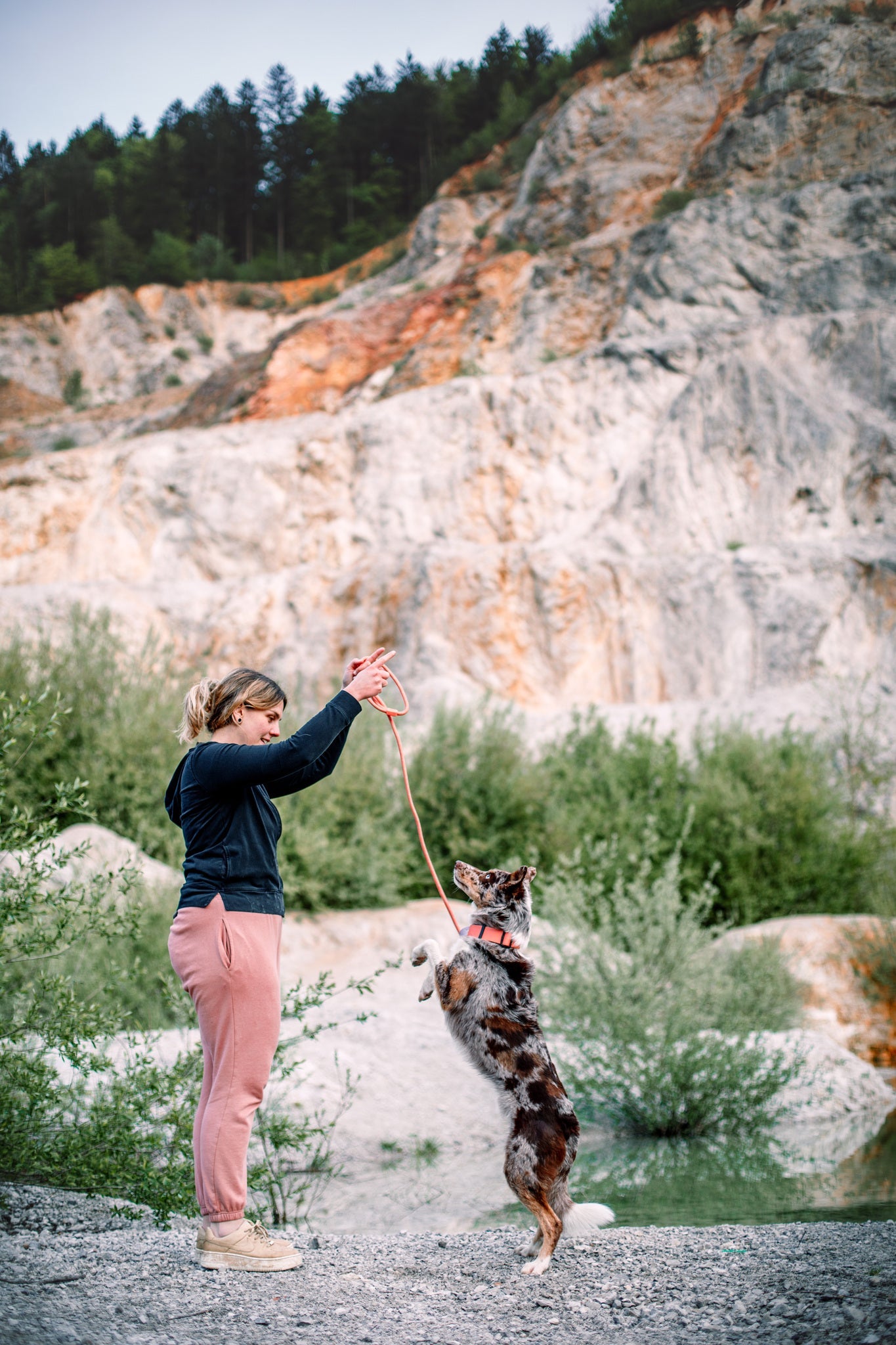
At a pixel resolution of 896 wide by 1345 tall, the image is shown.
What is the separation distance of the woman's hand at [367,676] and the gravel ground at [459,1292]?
5.79 ft

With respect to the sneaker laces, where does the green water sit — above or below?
below

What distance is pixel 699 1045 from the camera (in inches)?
260

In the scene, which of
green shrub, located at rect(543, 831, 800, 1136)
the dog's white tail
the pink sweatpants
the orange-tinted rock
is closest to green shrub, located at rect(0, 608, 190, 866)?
green shrub, located at rect(543, 831, 800, 1136)

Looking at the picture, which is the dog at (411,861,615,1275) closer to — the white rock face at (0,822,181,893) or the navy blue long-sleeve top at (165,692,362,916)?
the navy blue long-sleeve top at (165,692,362,916)

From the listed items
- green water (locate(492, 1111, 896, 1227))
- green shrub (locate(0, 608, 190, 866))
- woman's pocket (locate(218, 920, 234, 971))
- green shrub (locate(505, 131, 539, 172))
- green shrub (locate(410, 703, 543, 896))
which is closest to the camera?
woman's pocket (locate(218, 920, 234, 971))

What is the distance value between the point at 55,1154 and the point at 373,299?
32.2 metres

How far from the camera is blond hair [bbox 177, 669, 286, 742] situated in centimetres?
332

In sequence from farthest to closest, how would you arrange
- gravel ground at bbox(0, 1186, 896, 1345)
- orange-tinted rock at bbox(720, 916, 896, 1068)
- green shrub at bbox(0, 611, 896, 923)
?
green shrub at bbox(0, 611, 896, 923) → orange-tinted rock at bbox(720, 916, 896, 1068) → gravel ground at bbox(0, 1186, 896, 1345)

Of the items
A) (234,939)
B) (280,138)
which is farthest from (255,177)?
(234,939)

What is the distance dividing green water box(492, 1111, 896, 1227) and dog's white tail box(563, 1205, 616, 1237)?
1662 millimetres

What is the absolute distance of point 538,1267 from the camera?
3.20m

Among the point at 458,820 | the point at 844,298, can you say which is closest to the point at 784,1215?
the point at 458,820

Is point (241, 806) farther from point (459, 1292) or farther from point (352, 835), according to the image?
point (352, 835)

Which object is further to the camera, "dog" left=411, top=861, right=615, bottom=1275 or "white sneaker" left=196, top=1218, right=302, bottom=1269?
"dog" left=411, top=861, right=615, bottom=1275
